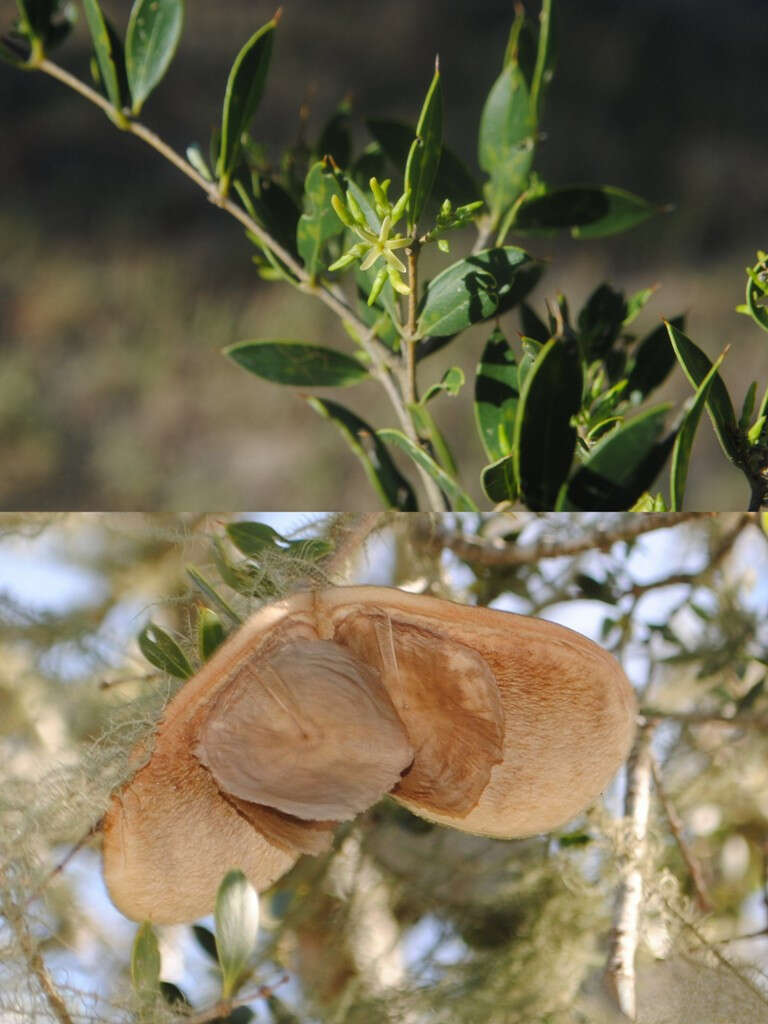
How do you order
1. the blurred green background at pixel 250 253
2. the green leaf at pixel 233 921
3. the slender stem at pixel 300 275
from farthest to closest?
1. the blurred green background at pixel 250 253
2. the slender stem at pixel 300 275
3. the green leaf at pixel 233 921

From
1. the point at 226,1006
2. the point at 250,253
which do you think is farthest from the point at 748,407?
the point at 250,253

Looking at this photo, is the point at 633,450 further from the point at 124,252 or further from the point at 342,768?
the point at 124,252

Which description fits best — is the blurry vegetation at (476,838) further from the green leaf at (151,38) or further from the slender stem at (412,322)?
the green leaf at (151,38)

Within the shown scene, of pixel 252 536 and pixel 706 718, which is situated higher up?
pixel 252 536

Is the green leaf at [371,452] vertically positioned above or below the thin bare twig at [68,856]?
above

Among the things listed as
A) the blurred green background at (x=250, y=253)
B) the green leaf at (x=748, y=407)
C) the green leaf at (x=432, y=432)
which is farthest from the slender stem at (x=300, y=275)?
the blurred green background at (x=250, y=253)

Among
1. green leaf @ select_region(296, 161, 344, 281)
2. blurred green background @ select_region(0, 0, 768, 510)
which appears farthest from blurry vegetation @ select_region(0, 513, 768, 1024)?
blurred green background @ select_region(0, 0, 768, 510)

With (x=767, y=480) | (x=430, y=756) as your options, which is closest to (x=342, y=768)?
(x=430, y=756)

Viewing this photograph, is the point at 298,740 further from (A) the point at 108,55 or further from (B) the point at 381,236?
(A) the point at 108,55
